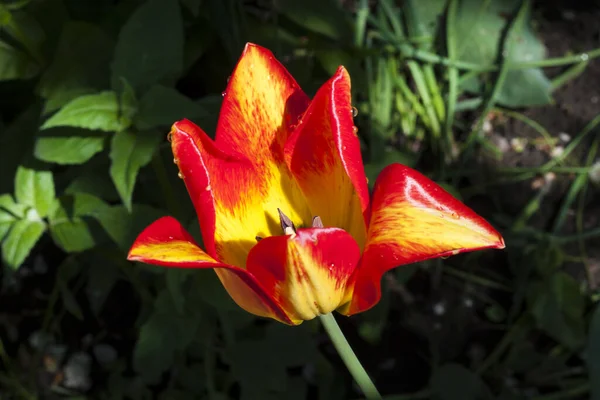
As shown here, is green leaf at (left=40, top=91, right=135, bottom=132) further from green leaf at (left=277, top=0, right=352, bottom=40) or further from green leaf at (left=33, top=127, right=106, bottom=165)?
green leaf at (left=277, top=0, right=352, bottom=40)

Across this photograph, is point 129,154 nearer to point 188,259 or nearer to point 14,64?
point 14,64

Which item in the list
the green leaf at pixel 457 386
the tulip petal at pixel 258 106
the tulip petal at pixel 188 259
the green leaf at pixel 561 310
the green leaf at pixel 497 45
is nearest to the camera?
the tulip petal at pixel 188 259

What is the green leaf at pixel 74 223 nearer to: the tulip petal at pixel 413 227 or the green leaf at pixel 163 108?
the green leaf at pixel 163 108

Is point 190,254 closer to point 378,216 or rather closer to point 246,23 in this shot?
point 378,216

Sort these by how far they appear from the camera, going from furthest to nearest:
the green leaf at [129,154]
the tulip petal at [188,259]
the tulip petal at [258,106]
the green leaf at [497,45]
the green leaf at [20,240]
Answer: the green leaf at [497,45] < the green leaf at [20,240] < the green leaf at [129,154] < the tulip petal at [258,106] < the tulip petal at [188,259]

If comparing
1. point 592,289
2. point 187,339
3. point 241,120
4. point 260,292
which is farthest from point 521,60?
point 260,292

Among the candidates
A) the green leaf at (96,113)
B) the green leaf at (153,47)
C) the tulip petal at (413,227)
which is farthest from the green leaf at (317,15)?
the tulip petal at (413,227)

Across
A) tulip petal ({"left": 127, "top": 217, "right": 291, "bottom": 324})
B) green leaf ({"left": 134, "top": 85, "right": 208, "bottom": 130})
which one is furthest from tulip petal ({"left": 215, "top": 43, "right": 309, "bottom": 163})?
green leaf ({"left": 134, "top": 85, "right": 208, "bottom": 130})
